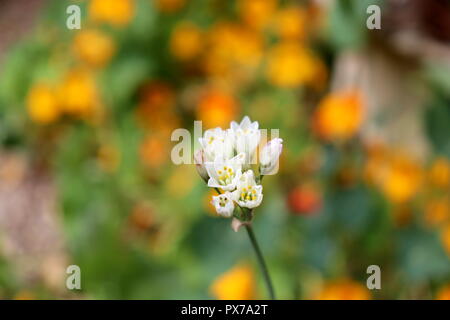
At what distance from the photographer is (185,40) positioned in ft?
5.08

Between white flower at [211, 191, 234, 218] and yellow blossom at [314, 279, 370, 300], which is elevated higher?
yellow blossom at [314, 279, 370, 300]

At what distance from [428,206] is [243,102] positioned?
0.51 metres

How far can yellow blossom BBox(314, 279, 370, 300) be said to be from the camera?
96cm

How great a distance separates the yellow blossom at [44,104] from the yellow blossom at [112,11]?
17cm

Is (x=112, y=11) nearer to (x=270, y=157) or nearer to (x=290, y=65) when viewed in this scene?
(x=290, y=65)

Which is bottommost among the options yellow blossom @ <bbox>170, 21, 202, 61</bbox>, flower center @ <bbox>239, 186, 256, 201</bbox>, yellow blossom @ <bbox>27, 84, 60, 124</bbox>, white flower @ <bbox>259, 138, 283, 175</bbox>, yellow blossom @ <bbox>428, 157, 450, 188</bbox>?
flower center @ <bbox>239, 186, 256, 201</bbox>

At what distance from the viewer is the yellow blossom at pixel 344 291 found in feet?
3.16

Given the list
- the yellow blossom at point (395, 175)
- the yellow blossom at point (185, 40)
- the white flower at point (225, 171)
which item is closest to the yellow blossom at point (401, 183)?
the yellow blossom at point (395, 175)

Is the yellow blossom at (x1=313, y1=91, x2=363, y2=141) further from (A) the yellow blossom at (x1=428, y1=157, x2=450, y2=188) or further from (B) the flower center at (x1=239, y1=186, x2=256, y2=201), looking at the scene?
(B) the flower center at (x1=239, y1=186, x2=256, y2=201)

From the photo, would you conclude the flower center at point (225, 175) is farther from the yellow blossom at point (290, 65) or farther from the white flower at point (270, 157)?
the yellow blossom at point (290, 65)

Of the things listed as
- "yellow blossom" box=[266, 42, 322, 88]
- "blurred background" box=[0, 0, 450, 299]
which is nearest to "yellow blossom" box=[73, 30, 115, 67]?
"blurred background" box=[0, 0, 450, 299]

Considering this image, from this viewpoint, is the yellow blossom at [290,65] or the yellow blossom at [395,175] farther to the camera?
the yellow blossom at [290,65]
